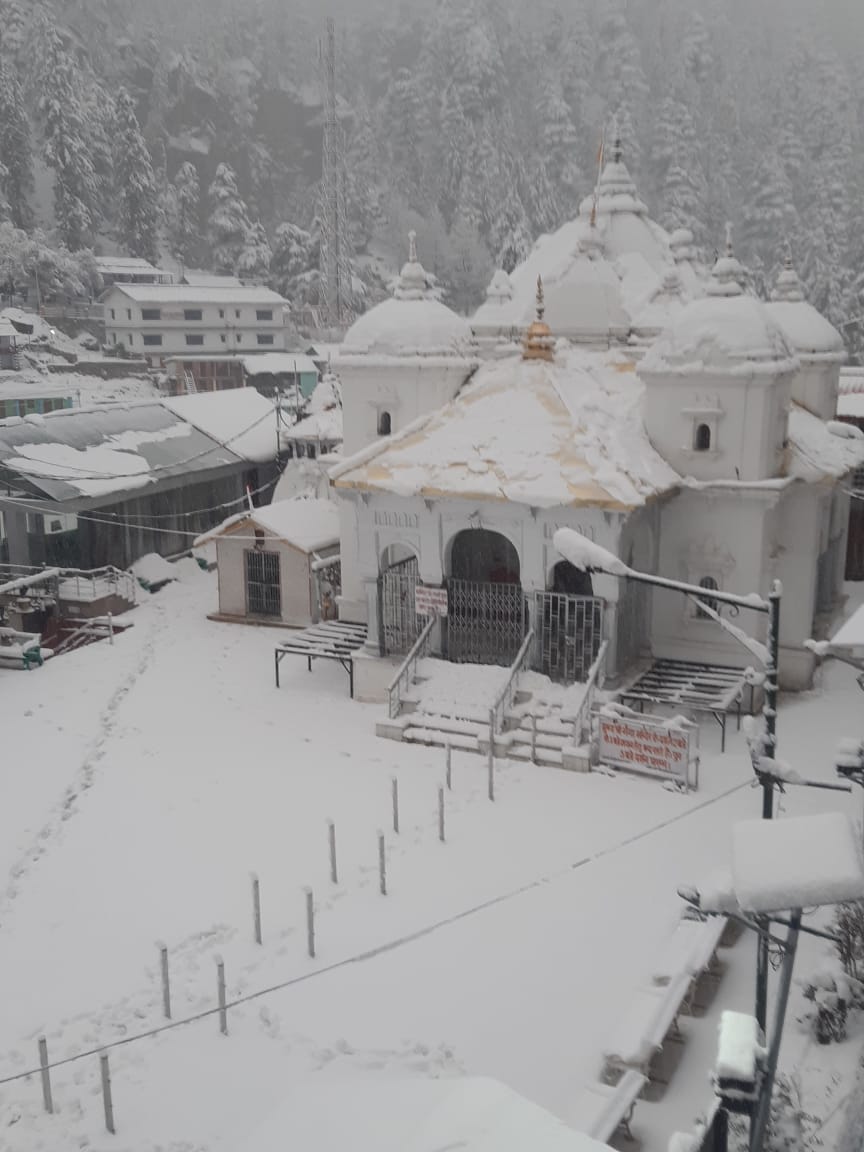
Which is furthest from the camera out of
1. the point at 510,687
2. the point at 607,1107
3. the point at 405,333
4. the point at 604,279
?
the point at 604,279

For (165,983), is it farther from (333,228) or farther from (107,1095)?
(333,228)

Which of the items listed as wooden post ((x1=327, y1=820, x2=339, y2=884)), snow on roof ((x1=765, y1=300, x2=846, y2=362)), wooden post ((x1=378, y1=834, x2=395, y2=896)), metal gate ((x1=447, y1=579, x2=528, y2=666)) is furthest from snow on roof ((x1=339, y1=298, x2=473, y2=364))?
wooden post ((x1=378, y1=834, x2=395, y2=896))

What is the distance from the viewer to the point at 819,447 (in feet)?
73.4

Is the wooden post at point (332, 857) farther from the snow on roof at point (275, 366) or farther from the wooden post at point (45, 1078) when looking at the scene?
the snow on roof at point (275, 366)

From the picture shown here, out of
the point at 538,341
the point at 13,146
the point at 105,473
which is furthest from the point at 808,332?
the point at 13,146

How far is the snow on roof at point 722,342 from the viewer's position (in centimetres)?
2034

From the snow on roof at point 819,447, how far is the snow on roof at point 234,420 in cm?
1807

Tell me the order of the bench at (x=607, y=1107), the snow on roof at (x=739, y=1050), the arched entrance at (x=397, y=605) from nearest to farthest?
the snow on roof at (x=739, y=1050), the bench at (x=607, y=1107), the arched entrance at (x=397, y=605)

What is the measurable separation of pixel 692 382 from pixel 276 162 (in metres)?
74.9

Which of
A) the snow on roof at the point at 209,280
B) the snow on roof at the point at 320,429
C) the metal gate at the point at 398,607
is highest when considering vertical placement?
the snow on roof at the point at 209,280

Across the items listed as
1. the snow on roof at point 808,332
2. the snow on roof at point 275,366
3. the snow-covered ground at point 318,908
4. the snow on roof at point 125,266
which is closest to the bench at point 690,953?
the snow-covered ground at point 318,908

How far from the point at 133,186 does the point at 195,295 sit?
640 inches

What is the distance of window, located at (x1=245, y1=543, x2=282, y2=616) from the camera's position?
25.8 m

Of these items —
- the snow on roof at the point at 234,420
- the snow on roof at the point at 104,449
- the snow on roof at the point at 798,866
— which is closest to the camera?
the snow on roof at the point at 798,866
